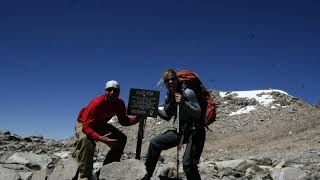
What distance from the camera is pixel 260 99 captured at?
3619 centimetres

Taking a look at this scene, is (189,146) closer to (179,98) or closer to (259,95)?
(179,98)

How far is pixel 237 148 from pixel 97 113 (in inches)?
618

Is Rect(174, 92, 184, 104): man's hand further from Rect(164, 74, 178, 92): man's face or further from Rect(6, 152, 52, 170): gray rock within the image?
Rect(6, 152, 52, 170): gray rock

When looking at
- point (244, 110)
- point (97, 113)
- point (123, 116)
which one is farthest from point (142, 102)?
point (244, 110)

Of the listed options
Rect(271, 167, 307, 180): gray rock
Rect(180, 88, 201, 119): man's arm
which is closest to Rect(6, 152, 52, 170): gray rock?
Rect(180, 88, 201, 119): man's arm

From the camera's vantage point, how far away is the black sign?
397 inches

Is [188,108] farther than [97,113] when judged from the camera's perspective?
No

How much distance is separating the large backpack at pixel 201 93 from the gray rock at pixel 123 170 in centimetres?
170

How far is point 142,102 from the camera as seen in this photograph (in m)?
10.2

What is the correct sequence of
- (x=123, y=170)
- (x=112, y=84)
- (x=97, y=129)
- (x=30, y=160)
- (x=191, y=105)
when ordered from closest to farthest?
(x=191, y=105)
(x=123, y=170)
(x=112, y=84)
(x=97, y=129)
(x=30, y=160)

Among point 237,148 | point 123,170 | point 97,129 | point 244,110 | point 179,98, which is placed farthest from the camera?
point 244,110

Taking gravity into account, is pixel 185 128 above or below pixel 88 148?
above

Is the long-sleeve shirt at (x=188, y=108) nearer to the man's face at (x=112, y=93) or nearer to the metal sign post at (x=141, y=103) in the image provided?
the man's face at (x=112, y=93)

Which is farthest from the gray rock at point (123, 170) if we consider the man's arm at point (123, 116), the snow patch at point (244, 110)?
the snow patch at point (244, 110)
